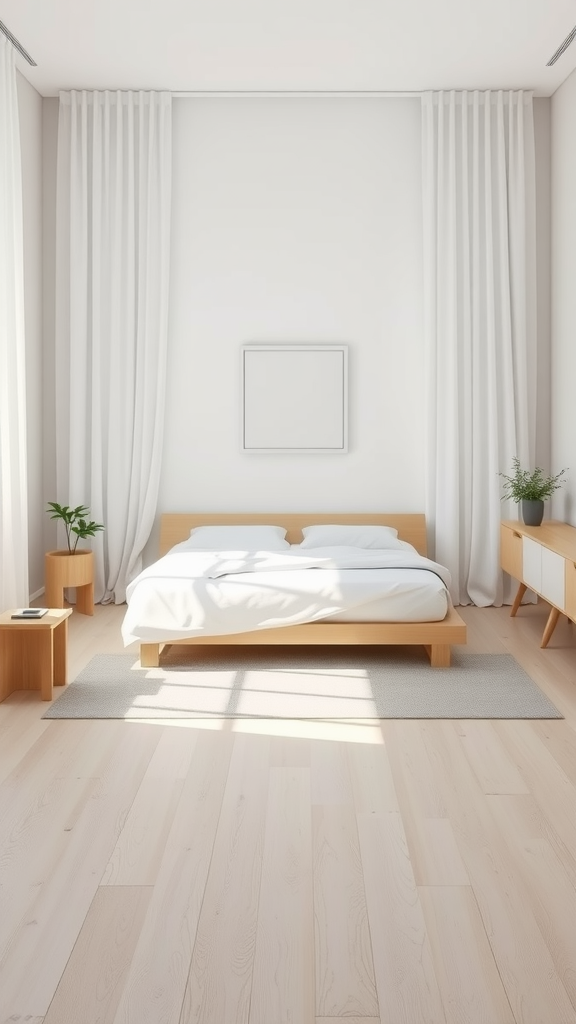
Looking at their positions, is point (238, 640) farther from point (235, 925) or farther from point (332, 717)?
point (235, 925)

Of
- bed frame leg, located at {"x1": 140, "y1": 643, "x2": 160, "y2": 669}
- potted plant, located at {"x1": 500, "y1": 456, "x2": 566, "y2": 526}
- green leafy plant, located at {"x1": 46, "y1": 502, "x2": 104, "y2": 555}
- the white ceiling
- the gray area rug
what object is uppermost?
the white ceiling

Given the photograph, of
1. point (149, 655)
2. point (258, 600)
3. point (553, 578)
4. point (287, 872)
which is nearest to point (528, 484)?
point (553, 578)

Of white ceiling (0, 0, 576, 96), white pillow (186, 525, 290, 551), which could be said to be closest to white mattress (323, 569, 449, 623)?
white pillow (186, 525, 290, 551)

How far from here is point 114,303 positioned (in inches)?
208

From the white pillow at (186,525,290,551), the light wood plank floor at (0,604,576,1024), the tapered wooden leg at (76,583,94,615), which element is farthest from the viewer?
the tapered wooden leg at (76,583,94,615)

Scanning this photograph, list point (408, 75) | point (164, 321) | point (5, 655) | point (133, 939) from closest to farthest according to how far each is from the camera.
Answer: point (133, 939), point (5, 655), point (408, 75), point (164, 321)

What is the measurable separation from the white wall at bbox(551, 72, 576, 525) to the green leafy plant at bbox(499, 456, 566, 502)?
0.27 feet

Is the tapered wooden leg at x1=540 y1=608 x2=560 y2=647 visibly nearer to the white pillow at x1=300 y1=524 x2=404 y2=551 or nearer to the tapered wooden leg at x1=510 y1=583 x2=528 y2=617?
the tapered wooden leg at x1=510 y1=583 x2=528 y2=617

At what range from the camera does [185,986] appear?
170cm

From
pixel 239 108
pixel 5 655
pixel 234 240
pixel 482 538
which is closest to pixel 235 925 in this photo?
pixel 5 655

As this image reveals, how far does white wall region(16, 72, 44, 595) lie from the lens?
201 inches

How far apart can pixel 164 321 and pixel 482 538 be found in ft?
7.61

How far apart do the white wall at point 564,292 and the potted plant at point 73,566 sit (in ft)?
9.00

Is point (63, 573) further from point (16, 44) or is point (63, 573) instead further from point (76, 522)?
point (16, 44)
